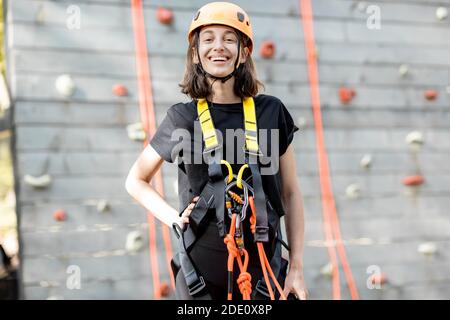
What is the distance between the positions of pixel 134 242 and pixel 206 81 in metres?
2.03

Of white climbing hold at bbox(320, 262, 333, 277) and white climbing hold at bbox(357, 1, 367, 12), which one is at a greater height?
white climbing hold at bbox(357, 1, 367, 12)

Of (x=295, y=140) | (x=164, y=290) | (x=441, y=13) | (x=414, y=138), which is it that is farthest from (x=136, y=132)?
(x=441, y=13)

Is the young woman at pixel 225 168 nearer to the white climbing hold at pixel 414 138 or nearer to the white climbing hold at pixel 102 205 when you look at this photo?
the white climbing hold at pixel 102 205

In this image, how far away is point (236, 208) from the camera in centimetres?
204

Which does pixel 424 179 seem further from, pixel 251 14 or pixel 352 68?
pixel 251 14

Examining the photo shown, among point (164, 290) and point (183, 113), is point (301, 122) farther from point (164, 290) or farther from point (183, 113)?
point (183, 113)

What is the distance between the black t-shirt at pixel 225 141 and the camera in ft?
6.95

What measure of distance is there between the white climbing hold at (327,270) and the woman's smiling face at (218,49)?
256 centimetres

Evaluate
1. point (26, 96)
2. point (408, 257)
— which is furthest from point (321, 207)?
point (26, 96)

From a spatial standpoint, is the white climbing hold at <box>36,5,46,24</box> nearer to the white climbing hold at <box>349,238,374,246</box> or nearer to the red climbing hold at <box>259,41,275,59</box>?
the red climbing hold at <box>259,41,275,59</box>

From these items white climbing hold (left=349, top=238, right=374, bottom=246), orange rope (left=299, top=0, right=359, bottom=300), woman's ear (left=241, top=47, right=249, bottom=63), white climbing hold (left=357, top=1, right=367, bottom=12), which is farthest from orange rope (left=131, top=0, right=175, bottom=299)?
woman's ear (left=241, top=47, right=249, bottom=63)

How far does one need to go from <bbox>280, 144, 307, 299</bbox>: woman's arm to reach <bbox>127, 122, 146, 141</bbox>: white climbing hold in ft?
6.16

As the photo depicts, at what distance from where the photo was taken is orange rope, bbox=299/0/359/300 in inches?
175

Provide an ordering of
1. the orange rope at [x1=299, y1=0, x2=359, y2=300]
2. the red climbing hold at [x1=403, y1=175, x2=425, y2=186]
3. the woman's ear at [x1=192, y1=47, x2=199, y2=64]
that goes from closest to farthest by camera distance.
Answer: the woman's ear at [x1=192, y1=47, x2=199, y2=64]
the orange rope at [x1=299, y1=0, x2=359, y2=300]
the red climbing hold at [x1=403, y1=175, x2=425, y2=186]
